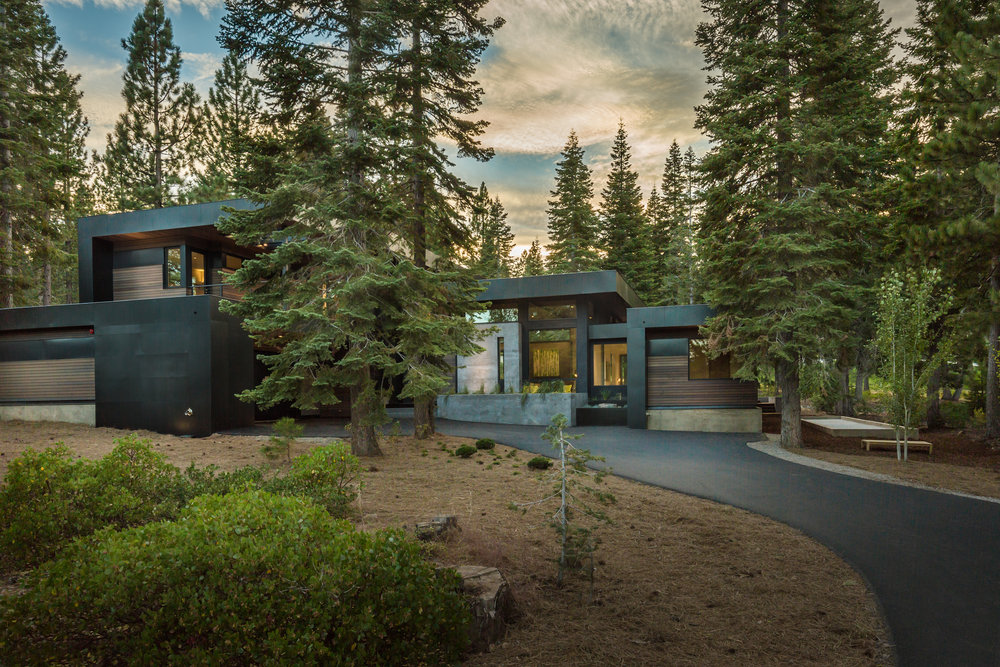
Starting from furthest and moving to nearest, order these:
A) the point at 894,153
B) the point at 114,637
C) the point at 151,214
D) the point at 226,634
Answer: the point at 151,214 → the point at 894,153 → the point at 114,637 → the point at 226,634

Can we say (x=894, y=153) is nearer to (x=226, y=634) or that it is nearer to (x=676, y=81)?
(x=676, y=81)

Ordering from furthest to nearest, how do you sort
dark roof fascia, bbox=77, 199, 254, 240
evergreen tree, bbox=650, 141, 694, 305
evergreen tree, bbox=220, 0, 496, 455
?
evergreen tree, bbox=650, 141, 694, 305 → dark roof fascia, bbox=77, 199, 254, 240 → evergreen tree, bbox=220, 0, 496, 455

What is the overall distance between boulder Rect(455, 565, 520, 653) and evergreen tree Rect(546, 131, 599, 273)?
29797 millimetres

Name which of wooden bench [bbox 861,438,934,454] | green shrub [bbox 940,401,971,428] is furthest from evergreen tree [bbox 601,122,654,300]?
wooden bench [bbox 861,438,934,454]

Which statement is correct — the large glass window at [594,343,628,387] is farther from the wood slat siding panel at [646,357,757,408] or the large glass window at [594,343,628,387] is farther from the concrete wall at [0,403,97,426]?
the concrete wall at [0,403,97,426]

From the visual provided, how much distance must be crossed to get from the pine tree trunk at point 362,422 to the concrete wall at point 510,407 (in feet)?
26.3

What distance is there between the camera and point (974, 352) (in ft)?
46.2

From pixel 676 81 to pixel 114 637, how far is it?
60.8 ft

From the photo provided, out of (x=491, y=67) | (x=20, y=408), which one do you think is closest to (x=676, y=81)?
(x=491, y=67)

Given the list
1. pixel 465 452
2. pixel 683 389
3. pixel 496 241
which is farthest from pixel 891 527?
pixel 496 241

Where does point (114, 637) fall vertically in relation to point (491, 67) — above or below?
below

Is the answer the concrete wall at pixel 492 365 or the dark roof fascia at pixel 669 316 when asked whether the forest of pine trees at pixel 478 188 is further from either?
the concrete wall at pixel 492 365

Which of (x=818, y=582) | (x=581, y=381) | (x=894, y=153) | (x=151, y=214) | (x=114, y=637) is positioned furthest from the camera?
(x=581, y=381)

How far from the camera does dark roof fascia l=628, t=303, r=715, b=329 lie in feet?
51.0
